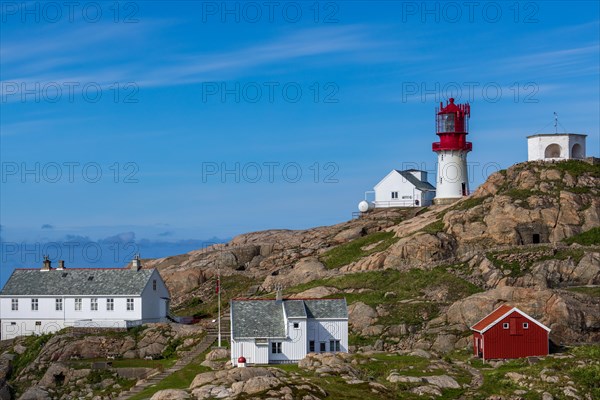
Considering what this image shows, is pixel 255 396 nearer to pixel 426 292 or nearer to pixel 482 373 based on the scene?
pixel 482 373

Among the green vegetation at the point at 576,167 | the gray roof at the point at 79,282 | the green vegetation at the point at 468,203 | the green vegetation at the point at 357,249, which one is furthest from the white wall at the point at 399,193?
the gray roof at the point at 79,282

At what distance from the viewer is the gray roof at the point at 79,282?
9019cm

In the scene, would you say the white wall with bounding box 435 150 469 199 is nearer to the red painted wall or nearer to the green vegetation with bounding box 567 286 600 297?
the green vegetation with bounding box 567 286 600 297

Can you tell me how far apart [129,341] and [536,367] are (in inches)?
1393

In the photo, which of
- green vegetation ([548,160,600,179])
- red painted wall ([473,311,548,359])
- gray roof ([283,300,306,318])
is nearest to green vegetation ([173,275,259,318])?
gray roof ([283,300,306,318])

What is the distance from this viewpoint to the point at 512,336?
70.8 m

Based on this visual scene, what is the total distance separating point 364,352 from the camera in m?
75.1

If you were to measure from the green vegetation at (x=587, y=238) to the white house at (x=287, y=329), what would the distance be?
25483mm

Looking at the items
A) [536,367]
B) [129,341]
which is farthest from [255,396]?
[129,341]

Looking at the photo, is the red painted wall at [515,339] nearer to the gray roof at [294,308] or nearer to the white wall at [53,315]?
the gray roof at [294,308]

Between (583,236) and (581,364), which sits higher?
(583,236)

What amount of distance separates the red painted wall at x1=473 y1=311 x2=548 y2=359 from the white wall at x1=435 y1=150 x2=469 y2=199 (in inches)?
1665

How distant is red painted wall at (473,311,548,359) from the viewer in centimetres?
7025

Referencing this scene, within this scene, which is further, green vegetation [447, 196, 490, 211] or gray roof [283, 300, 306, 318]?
green vegetation [447, 196, 490, 211]
